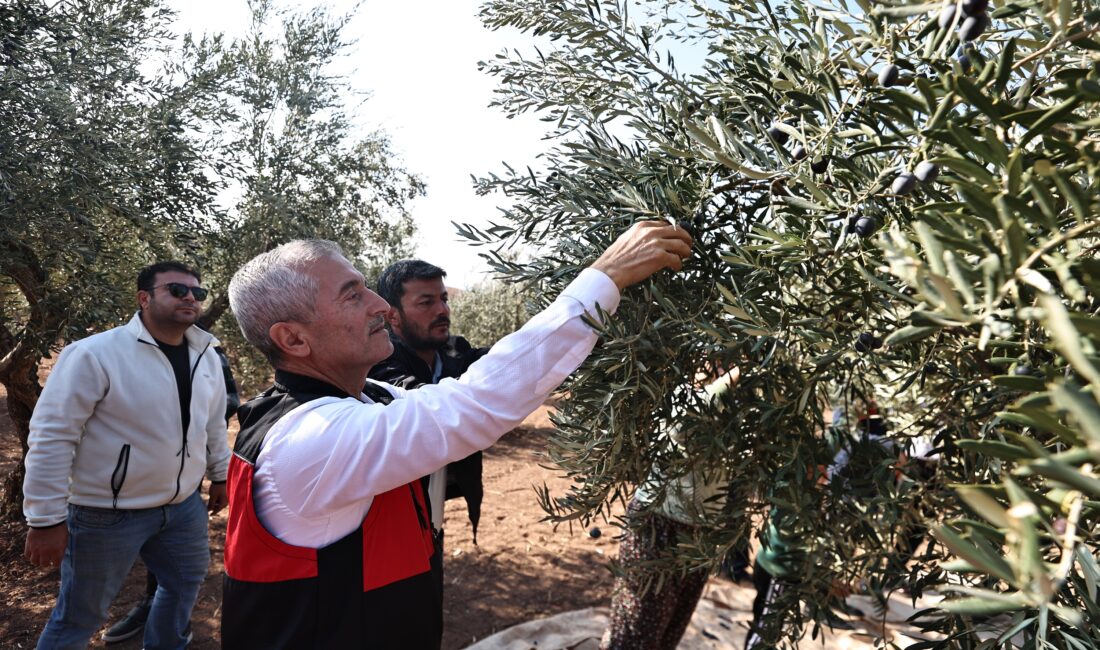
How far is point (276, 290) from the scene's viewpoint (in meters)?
2.13

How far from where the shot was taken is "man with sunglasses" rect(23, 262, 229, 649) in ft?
11.4

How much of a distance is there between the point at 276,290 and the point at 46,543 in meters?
2.38

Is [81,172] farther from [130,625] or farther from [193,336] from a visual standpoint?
[130,625]

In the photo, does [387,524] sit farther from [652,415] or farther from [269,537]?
[652,415]

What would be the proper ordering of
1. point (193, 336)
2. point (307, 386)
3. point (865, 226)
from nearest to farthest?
1. point (865, 226)
2. point (307, 386)
3. point (193, 336)

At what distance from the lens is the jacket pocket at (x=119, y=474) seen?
142 inches

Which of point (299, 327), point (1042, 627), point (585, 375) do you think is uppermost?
point (299, 327)

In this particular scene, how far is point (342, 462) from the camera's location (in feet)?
5.99

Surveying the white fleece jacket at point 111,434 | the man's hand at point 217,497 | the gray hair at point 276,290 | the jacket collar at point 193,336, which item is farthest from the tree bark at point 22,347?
the gray hair at point 276,290

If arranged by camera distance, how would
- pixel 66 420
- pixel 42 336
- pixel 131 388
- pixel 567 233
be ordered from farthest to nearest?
pixel 42 336 → pixel 131 388 → pixel 66 420 → pixel 567 233

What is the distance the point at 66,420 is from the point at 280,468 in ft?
7.61

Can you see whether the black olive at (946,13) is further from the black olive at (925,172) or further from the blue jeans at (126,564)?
the blue jeans at (126,564)

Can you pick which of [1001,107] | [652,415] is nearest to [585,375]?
[652,415]

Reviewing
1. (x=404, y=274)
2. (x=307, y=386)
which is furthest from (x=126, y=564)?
(x=307, y=386)
